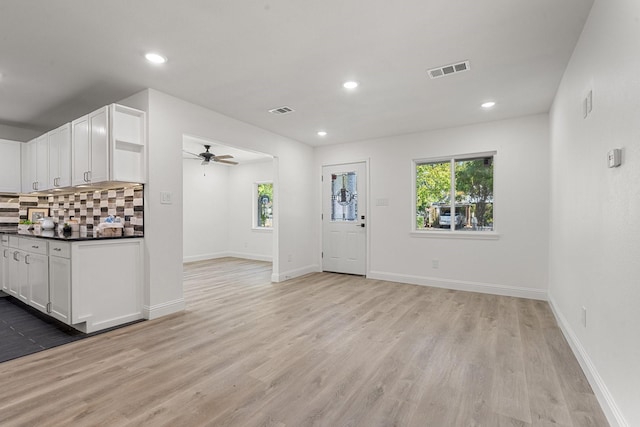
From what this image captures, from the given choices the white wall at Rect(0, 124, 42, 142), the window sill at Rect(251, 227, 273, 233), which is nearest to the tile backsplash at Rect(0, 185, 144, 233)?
the white wall at Rect(0, 124, 42, 142)

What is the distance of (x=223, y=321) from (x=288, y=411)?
1777 mm

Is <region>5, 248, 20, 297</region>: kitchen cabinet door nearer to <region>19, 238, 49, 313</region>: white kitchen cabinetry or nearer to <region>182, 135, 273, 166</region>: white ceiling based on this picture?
<region>19, 238, 49, 313</region>: white kitchen cabinetry

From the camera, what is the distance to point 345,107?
13.3 ft

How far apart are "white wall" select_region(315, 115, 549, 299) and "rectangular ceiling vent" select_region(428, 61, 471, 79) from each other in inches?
81.0

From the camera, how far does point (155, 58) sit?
2.77 meters

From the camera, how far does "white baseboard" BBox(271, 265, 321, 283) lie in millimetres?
5367

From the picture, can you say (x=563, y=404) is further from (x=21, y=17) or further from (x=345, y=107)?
(x=21, y=17)

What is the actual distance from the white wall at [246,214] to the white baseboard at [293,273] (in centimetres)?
186

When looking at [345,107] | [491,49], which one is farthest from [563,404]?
[345,107]

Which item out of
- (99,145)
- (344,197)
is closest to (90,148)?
(99,145)

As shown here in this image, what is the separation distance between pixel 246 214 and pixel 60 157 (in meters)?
4.61

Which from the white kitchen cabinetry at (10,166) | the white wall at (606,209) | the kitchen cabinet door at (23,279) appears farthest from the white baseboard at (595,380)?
the white kitchen cabinetry at (10,166)

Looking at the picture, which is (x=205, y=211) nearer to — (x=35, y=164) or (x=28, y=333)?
(x=35, y=164)

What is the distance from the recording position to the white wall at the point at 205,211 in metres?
7.69
